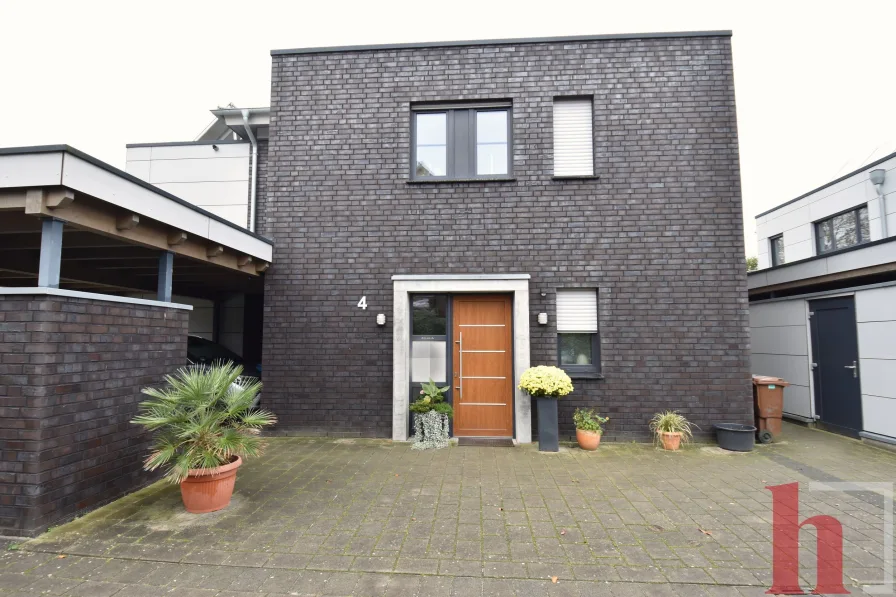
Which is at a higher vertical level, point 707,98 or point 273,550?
point 707,98

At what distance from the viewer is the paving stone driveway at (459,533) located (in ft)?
9.41

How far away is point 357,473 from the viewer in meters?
4.99

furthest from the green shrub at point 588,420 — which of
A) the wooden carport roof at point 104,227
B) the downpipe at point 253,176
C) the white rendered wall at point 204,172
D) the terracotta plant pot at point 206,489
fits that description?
the white rendered wall at point 204,172

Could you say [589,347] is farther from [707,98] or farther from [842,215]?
[842,215]

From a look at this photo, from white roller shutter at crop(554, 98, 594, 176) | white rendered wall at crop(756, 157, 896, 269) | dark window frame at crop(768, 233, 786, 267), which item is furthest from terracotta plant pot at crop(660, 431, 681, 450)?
dark window frame at crop(768, 233, 786, 267)

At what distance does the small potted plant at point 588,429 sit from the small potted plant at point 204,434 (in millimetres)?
→ 4163

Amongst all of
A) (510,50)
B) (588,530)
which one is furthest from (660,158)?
(588,530)

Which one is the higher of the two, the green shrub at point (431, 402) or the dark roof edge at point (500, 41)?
the dark roof edge at point (500, 41)

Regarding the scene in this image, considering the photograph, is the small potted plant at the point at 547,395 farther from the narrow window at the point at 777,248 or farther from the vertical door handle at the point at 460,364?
the narrow window at the point at 777,248

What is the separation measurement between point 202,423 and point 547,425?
4200 millimetres

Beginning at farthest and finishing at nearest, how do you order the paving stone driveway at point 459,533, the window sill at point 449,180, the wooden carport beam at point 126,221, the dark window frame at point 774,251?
the dark window frame at point 774,251 < the window sill at point 449,180 < the wooden carport beam at point 126,221 < the paving stone driveway at point 459,533

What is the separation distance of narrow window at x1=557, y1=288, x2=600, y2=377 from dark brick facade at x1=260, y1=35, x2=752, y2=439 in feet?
0.62

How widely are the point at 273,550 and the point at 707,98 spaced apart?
815cm

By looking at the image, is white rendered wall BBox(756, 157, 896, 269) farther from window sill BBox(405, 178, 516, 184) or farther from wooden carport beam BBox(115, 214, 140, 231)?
wooden carport beam BBox(115, 214, 140, 231)
